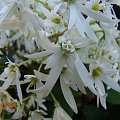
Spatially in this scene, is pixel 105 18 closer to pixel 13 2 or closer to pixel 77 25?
pixel 77 25

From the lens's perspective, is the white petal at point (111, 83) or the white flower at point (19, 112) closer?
the white petal at point (111, 83)

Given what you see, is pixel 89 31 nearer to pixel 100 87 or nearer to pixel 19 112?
pixel 100 87

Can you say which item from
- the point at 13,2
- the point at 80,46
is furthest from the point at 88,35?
the point at 13,2

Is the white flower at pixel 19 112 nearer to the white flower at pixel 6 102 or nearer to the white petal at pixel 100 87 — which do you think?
the white flower at pixel 6 102

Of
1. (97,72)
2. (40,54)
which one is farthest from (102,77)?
(40,54)

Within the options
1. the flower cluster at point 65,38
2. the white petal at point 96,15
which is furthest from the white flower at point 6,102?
the white petal at point 96,15

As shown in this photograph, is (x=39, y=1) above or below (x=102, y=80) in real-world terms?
above

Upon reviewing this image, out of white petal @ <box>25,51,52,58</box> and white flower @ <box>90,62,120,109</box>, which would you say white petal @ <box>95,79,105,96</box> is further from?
white petal @ <box>25,51,52,58</box>

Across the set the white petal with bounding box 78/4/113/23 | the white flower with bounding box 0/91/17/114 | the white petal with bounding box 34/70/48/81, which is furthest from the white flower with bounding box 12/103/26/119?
the white petal with bounding box 78/4/113/23
